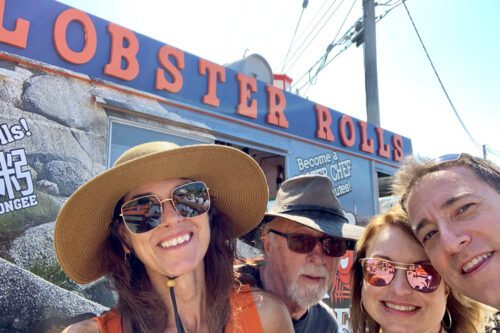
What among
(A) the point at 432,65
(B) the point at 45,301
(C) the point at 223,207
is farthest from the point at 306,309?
(A) the point at 432,65

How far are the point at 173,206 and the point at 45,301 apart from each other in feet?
6.65

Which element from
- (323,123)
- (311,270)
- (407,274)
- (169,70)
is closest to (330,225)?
(311,270)

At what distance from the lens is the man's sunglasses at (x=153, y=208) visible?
1522mm

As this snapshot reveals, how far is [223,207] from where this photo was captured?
197 cm

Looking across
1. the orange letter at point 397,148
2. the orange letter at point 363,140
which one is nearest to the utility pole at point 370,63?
the orange letter at point 397,148

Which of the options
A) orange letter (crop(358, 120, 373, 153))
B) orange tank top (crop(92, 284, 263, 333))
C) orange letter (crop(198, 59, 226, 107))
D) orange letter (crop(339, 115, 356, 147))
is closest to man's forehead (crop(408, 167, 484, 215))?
orange tank top (crop(92, 284, 263, 333))

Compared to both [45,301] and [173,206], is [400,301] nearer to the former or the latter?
[173,206]

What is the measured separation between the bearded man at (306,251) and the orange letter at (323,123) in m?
3.25

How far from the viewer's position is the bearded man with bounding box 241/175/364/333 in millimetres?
2160

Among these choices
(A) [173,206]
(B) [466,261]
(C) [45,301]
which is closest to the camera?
(B) [466,261]

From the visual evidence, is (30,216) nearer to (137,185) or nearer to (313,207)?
(137,185)

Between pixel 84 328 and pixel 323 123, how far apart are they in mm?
4781

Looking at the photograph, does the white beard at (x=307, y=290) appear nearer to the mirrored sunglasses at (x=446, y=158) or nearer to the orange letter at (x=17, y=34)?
the mirrored sunglasses at (x=446, y=158)

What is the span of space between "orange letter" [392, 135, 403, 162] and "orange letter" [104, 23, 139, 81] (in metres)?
5.27
